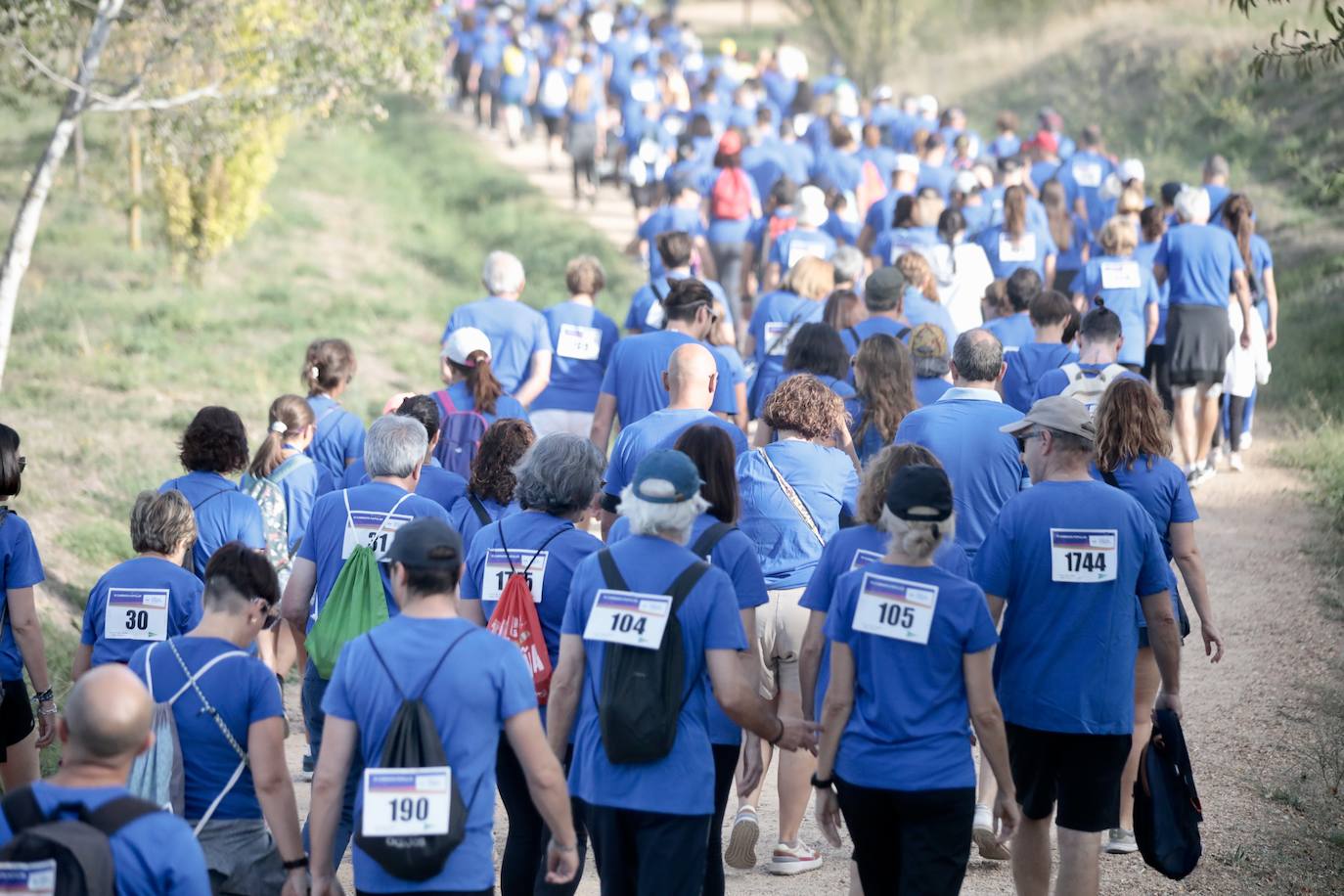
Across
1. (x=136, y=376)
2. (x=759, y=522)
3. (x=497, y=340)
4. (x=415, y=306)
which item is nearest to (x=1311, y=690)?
(x=759, y=522)

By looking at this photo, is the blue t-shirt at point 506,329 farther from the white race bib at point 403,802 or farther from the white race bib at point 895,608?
the white race bib at point 403,802

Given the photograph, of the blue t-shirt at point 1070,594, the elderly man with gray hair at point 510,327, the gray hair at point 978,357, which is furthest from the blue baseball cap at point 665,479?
the elderly man with gray hair at point 510,327

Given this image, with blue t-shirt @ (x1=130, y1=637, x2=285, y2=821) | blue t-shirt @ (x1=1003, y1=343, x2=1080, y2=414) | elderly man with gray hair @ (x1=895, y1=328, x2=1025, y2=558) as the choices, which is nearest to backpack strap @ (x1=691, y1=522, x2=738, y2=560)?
blue t-shirt @ (x1=130, y1=637, x2=285, y2=821)

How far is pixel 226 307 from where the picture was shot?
2025cm

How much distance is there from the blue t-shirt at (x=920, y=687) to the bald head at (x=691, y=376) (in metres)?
2.11

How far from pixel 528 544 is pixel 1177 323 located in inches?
305

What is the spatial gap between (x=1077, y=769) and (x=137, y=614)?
3460mm

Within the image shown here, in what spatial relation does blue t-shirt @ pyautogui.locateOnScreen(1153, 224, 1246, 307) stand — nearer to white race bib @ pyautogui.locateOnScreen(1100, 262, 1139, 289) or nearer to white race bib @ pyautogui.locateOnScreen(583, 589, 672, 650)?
white race bib @ pyautogui.locateOnScreen(1100, 262, 1139, 289)

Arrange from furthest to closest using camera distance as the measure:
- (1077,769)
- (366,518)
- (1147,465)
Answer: (1147,465)
(366,518)
(1077,769)

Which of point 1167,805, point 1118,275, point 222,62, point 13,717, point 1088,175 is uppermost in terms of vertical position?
point 222,62

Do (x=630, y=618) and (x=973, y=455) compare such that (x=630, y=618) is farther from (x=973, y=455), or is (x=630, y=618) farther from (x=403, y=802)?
(x=973, y=455)

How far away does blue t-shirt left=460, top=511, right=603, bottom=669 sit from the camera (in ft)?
18.5

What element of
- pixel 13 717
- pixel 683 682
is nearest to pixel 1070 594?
pixel 683 682

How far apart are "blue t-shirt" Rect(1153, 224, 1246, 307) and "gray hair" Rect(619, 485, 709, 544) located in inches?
309
